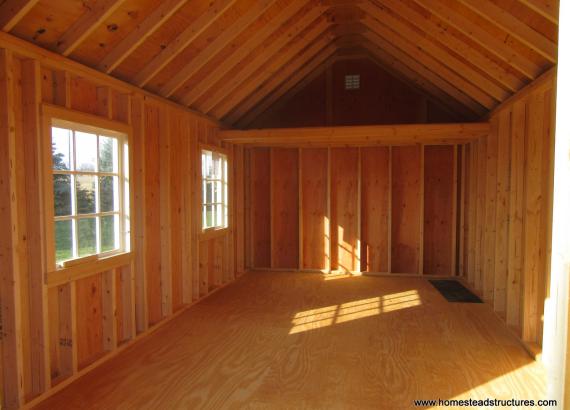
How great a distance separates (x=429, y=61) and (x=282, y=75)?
2127 millimetres

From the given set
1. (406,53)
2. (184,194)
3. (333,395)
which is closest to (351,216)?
(406,53)

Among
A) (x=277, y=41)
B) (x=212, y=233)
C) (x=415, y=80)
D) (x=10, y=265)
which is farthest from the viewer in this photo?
(x=415, y=80)

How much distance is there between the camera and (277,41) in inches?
199

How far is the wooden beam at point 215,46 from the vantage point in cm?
425

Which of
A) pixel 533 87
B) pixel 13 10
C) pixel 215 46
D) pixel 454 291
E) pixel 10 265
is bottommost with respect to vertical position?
pixel 454 291

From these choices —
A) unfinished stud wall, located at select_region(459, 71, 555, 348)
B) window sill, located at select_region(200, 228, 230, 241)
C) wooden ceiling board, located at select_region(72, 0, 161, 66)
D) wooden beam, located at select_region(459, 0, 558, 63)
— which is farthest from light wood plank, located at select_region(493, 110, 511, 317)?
wooden ceiling board, located at select_region(72, 0, 161, 66)

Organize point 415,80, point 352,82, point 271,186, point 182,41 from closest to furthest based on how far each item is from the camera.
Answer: point 182,41 < point 415,80 < point 352,82 < point 271,186

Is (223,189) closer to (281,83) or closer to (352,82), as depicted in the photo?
(281,83)

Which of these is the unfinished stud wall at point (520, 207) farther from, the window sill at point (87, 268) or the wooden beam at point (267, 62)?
the window sill at point (87, 268)

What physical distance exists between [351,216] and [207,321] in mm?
3619

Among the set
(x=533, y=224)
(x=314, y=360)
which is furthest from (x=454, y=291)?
(x=314, y=360)

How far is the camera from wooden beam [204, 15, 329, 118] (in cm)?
509

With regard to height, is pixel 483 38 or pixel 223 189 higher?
pixel 483 38

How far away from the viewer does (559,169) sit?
2.54 ft
